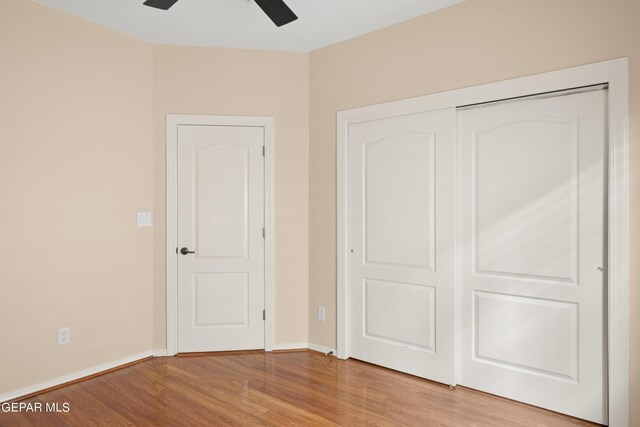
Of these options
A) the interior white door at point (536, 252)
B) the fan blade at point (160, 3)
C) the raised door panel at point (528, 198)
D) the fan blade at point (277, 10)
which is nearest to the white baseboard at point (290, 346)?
the interior white door at point (536, 252)

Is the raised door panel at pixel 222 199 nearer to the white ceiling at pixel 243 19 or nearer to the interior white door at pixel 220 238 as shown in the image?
the interior white door at pixel 220 238

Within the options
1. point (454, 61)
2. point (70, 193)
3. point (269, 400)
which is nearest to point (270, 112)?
point (454, 61)

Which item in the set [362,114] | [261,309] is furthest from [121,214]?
[362,114]

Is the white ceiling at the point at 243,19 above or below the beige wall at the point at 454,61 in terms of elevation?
above

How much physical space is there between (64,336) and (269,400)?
1630 millimetres

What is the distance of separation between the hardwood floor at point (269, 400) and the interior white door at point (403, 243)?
0.24 m

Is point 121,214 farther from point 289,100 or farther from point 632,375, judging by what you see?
point 632,375

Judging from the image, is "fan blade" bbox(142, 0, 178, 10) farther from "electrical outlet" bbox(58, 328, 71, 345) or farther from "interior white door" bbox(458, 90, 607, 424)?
"electrical outlet" bbox(58, 328, 71, 345)

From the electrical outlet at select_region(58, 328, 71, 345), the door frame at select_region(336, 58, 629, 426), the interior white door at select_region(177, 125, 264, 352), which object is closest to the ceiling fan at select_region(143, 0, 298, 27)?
the interior white door at select_region(177, 125, 264, 352)

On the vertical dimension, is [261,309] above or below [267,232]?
below

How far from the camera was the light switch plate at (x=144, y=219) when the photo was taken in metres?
3.45

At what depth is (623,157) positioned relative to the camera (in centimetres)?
223

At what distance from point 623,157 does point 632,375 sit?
3.97 ft

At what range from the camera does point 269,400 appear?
2668 mm
